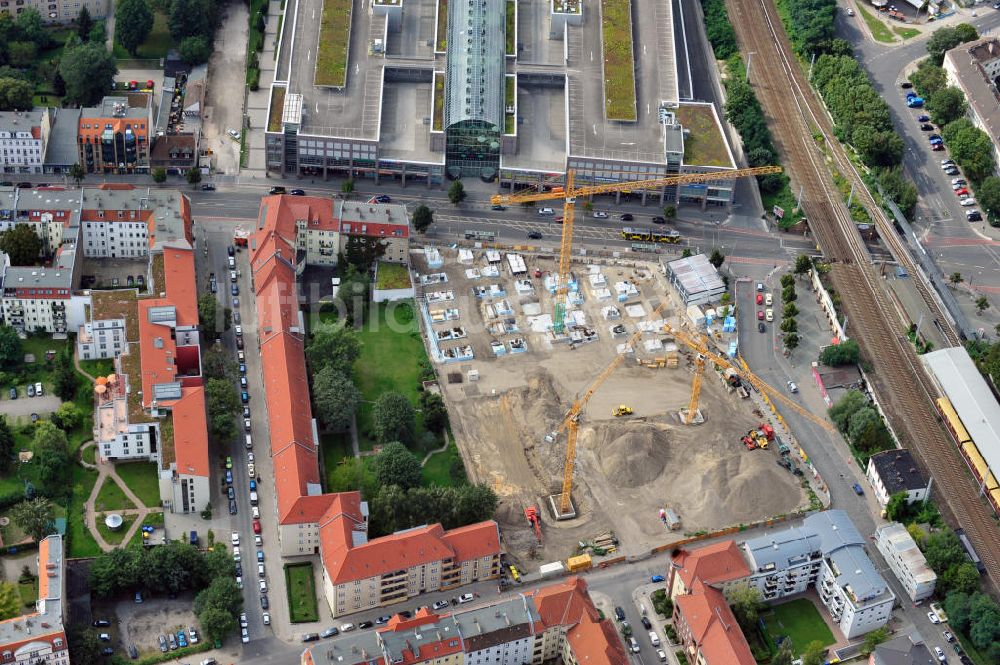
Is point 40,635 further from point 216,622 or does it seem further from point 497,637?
point 497,637

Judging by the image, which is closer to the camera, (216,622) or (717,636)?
(216,622)

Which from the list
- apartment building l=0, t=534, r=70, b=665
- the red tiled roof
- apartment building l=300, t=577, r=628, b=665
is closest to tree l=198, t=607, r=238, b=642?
apartment building l=300, t=577, r=628, b=665

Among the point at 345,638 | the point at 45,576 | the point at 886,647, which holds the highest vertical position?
the point at 45,576

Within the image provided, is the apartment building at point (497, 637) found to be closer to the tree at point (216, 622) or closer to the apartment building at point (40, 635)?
the tree at point (216, 622)

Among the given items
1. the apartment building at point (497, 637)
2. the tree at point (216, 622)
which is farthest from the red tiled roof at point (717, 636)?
the tree at point (216, 622)

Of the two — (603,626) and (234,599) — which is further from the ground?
(234,599)

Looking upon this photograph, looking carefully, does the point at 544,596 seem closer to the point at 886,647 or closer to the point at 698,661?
the point at 698,661

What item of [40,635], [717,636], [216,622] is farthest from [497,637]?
[40,635]

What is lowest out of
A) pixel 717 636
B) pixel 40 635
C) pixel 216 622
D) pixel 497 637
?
pixel 717 636

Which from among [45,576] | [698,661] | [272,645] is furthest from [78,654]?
[698,661]
